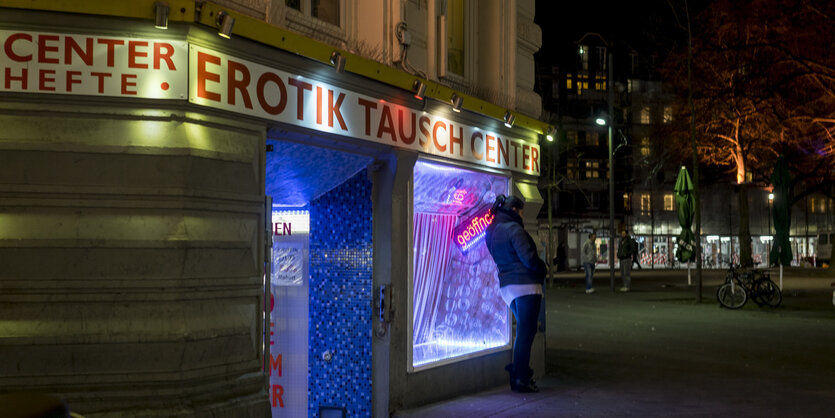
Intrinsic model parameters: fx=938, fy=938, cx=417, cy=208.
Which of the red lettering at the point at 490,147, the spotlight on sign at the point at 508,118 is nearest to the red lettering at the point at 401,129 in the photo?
the red lettering at the point at 490,147

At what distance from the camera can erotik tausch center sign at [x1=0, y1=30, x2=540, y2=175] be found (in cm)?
555

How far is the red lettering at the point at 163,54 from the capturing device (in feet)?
18.9

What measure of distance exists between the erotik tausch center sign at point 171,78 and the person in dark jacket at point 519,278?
244cm

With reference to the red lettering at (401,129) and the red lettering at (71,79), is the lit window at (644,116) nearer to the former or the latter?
the red lettering at (401,129)

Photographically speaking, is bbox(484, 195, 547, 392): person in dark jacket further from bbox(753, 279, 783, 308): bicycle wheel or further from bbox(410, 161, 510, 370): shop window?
bbox(753, 279, 783, 308): bicycle wheel

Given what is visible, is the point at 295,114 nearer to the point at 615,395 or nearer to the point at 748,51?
the point at 615,395

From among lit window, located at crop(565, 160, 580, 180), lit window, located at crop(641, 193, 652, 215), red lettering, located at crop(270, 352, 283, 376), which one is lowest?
red lettering, located at crop(270, 352, 283, 376)

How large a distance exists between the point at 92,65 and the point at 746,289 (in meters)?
19.4

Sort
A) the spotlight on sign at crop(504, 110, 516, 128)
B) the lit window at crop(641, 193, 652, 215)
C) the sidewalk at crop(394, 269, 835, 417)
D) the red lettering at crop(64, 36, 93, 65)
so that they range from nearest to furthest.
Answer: the red lettering at crop(64, 36, 93, 65)
the sidewalk at crop(394, 269, 835, 417)
the spotlight on sign at crop(504, 110, 516, 128)
the lit window at crop(641, 193, 652, 215)

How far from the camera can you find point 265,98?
6.57 metres

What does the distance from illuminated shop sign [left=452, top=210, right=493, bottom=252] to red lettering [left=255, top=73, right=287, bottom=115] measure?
3.76 meters

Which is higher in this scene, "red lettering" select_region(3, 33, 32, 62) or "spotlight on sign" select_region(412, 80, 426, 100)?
"spotlight on sign" select_region(412, 80, 426, 100)

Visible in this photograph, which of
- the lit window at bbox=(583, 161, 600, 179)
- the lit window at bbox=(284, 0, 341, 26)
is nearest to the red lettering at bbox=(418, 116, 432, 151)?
the lit window at bbox=(284, 0, 341, 26)

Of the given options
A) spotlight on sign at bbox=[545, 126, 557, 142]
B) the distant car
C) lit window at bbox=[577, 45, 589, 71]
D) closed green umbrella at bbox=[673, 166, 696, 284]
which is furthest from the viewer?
lit window at bbox=[577, 45, 589, 71]
